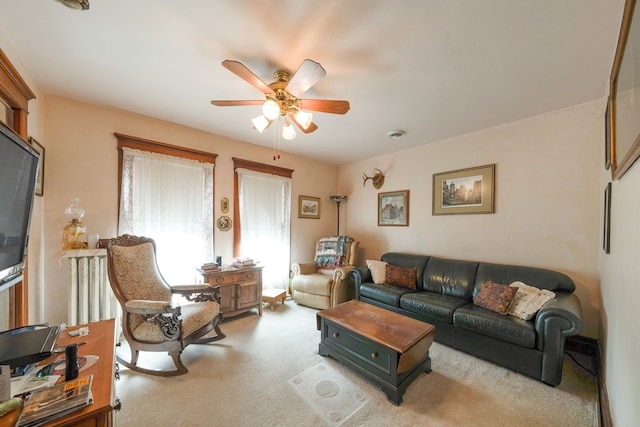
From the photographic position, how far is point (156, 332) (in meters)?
2.02

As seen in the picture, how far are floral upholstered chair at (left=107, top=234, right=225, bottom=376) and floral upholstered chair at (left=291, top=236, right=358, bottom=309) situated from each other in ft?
4.84

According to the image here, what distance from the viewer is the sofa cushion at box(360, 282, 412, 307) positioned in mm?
3018

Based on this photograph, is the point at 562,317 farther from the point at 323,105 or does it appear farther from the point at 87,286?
the point at 87,286

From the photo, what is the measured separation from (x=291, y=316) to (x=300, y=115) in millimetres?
2626

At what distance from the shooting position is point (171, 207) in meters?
3.03

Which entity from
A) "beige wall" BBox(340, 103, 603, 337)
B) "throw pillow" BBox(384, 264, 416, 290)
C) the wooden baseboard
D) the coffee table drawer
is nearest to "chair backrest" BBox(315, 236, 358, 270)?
"throw pillow" BBox(384, 264, 416, 290)

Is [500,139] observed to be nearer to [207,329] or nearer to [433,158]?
[433,158]

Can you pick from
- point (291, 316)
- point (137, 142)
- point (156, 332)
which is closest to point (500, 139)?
point (291, 316)

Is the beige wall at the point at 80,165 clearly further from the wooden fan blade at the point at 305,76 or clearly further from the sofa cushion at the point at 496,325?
the sofa cushion at the point at 496,325

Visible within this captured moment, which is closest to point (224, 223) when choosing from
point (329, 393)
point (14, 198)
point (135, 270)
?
point (135, 270)

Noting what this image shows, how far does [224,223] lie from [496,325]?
3.38 meters

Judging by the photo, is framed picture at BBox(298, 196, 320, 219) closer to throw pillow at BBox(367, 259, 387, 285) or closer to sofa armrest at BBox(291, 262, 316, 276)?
sofa armrest at BBox(291, 262, 316, 276)

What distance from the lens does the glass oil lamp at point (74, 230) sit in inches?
89.5

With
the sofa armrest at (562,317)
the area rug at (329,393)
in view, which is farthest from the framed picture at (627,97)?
the area rug at (329,393)
